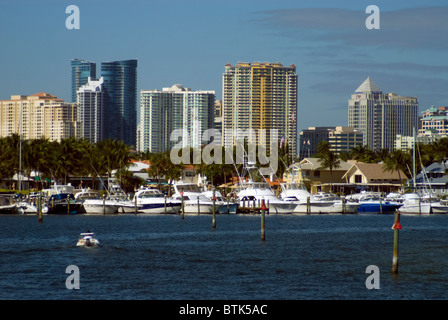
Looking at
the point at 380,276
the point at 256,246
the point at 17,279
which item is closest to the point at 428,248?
the point at 256,246

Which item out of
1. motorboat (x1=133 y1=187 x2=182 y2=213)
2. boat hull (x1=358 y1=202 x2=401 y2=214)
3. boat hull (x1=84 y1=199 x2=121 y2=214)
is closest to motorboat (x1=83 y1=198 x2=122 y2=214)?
boat hull (x1=84 y1=199 x2=121 y2=214)

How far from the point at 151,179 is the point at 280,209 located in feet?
266

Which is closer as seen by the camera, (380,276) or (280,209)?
(380,276)

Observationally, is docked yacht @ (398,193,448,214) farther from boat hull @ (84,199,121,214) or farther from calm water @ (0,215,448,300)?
boat hull @ (84,199,121,214)

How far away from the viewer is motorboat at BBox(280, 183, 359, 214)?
316ft

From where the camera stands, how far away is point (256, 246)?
60.3 meters

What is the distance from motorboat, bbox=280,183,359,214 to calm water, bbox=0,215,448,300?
42.4ft

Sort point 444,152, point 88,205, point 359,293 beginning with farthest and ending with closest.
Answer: point 444,152 → point 88,205 → point 359,293

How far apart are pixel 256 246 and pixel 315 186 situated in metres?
90.3

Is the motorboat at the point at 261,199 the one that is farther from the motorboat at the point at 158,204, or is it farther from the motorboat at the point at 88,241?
the motorboat at the point at 88,241

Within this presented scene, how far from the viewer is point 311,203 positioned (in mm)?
97000

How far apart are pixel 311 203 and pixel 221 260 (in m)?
46.5
